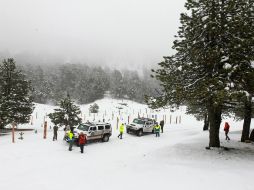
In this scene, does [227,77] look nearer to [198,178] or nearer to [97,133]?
[198,178]

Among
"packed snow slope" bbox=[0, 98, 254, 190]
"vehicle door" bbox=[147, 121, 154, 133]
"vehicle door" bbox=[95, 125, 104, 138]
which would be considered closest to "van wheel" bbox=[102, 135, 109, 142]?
"vehicle door" bbox=[95, 125, 104, 138]

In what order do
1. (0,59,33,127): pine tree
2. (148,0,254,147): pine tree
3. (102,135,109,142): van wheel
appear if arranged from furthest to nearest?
(0,59,33,127): pine tree < (102,135,109,142): van wheel < (148,0,254,147): pine tree

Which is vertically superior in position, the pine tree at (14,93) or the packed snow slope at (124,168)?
the pine tree at (14,93)

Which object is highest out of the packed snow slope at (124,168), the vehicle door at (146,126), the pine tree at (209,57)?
A: the pine tree at (209,57)

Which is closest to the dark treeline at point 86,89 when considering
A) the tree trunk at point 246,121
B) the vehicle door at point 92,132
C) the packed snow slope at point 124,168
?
the vehicle door at point 92,132

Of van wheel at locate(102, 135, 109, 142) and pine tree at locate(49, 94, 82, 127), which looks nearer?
van wheel at locate(102, 135, 109, 142)

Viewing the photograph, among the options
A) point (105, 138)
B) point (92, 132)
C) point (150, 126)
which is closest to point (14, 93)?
point (92, 132)

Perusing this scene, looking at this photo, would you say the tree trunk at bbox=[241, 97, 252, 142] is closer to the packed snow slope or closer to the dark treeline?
the packed snow slope

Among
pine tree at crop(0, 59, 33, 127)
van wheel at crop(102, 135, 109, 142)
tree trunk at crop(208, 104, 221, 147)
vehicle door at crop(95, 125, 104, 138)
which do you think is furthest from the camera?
pine tree at crop(0, 59, 33, 127)

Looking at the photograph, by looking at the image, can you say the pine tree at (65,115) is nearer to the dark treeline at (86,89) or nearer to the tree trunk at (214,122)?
the tree trunk at (214,122)

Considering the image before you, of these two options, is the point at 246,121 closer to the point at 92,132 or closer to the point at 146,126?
the point at 146,126

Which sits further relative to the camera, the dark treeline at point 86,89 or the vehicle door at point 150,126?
the dark treeline at point 86,89

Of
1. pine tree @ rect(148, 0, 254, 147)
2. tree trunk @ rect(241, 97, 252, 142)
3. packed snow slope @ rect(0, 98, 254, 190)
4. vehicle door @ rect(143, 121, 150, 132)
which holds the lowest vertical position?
packed snow slope @ rect(0, 98, 254, 190)

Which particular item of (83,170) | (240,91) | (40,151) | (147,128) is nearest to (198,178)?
(240,91)
